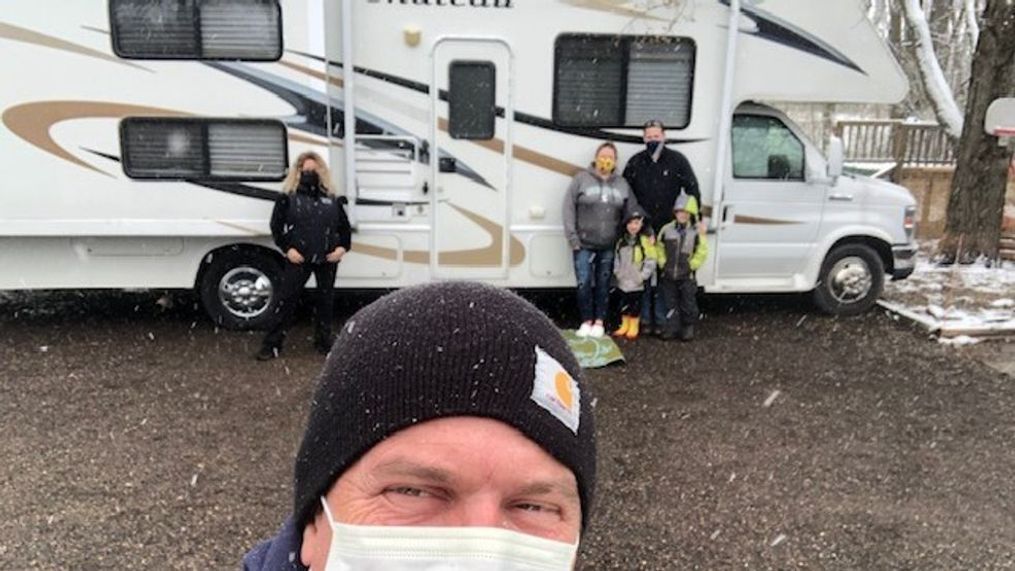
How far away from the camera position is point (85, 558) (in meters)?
3.72

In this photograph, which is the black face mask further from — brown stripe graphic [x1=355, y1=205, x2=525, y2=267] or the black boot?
the black boot

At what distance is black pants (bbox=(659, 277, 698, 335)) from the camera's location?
23.8 feet

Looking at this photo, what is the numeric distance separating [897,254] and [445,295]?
7.66 meters

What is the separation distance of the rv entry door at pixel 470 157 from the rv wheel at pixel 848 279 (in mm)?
3269

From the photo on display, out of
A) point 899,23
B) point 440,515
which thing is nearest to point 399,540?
point 440,515

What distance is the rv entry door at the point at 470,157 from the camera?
6.89m

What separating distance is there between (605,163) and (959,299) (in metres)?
4.69

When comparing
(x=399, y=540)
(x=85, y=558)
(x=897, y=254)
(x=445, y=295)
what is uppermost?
(x=445, y=295)

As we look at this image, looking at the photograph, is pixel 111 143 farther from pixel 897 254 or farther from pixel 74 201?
pixel 897 254

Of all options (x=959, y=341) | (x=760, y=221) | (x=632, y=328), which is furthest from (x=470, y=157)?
(x=959, y=341)

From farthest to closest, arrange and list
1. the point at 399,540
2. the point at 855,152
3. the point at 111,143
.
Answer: the point at 855,152
the point at 111,143
the point at 399,540

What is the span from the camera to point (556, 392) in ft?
4.95

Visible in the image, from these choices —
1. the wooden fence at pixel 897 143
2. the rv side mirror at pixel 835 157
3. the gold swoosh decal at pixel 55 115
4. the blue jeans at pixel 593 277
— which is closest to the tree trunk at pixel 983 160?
the wooden fence at pixel 897 143

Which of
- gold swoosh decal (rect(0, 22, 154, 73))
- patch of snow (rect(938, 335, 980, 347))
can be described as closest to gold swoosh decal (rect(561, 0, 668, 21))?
gold swoosh decal (rect(0, 22, 154, 73))
